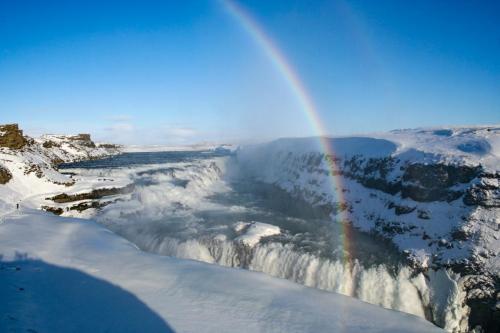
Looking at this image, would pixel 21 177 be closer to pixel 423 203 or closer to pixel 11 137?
pixel 11 137

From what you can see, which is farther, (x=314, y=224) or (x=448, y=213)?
(x=314, y=224)

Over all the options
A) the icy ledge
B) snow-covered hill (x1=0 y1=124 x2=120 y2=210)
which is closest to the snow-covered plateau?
the icy ledge

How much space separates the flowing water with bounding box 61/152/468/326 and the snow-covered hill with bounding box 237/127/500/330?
1.57m

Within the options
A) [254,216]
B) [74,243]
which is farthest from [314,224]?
[74,243]

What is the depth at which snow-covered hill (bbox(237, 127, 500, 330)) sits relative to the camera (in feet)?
58.4

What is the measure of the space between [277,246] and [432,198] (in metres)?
11.8

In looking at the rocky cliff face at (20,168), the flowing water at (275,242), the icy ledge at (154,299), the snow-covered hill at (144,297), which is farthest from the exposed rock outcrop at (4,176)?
the icy ledge at (154,299)

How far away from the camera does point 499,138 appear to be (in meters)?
25.5

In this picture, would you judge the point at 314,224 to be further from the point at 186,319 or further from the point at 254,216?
the point at 186,319

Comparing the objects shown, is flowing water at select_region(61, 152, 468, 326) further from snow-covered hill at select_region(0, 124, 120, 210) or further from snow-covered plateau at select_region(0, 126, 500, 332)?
snow-covered hill at select_region(0, 124, 120, 210)

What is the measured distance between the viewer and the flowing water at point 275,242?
17.4m

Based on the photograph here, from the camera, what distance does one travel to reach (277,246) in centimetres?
2014

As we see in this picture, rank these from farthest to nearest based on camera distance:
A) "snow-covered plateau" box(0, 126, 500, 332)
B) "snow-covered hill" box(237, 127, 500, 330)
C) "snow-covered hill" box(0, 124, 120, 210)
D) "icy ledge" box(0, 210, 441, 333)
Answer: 1. "snow-covered hill" box(0, 124, 120, 210)
2. "snow-covered hill" box(237, 127, 500, 330)
3. "snow-covered plateau" box(0, 126, 500, 332)
4. "icy ledge" box(0, 210, 441, 333)

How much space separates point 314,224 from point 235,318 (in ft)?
58.2
